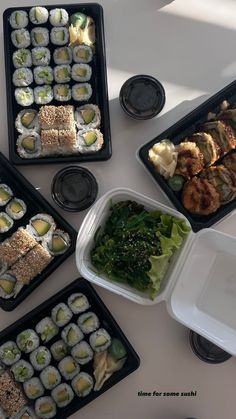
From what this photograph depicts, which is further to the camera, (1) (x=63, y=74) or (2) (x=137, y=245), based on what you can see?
(1) (x=63, y=74)

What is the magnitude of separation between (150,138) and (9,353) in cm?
86

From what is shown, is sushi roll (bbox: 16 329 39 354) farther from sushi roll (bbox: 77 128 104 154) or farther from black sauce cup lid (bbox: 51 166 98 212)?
sushi roll (bbox: 77 128 104 154)

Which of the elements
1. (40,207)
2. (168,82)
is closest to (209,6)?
(168,82)

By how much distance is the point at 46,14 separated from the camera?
197 centimetres

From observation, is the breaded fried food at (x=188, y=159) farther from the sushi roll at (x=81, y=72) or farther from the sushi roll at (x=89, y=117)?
the sushi roll at (x=81, y=72)

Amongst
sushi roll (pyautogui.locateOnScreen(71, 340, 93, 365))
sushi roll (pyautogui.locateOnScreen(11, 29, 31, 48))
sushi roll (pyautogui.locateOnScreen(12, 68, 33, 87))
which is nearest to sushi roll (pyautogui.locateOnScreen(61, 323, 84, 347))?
sushi roll (pyautogui.locateOnScreen(71, 340, 93, 365))

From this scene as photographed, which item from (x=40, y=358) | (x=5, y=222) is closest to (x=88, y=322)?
(x=40, y=358)

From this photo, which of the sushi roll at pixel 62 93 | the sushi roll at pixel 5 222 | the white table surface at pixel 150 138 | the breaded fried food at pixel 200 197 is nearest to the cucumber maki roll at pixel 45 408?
the white table surface at pixel 150 138

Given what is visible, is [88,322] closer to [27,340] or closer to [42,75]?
[27,340]

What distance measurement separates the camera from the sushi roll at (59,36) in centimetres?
198

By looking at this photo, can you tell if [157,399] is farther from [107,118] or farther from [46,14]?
[46,14]

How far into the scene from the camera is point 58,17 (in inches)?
77.4

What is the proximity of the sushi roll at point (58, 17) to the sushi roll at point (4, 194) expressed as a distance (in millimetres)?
579

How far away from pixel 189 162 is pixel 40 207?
52cm
